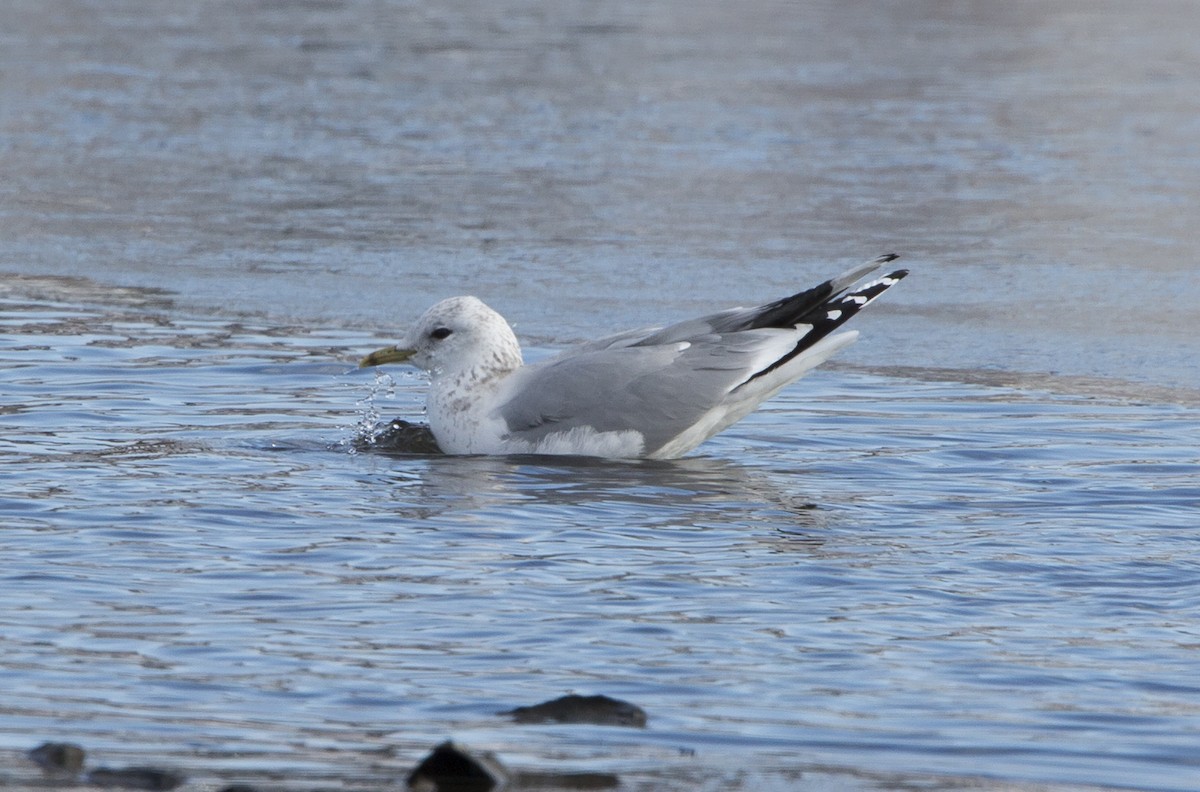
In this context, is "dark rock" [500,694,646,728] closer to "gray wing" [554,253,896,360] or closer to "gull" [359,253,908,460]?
"gull" [359,253,908,460]

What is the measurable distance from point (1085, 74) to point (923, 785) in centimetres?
1645

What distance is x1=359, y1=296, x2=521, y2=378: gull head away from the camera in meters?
8.33

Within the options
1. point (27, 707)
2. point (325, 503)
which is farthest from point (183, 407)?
point (27, 707)

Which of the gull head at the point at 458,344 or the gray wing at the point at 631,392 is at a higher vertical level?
the gull head at the point at 458,344

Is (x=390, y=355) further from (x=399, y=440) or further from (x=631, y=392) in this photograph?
(x=631, y=392)

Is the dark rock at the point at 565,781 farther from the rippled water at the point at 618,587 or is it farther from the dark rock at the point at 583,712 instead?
the dark rock at the point at 583,712

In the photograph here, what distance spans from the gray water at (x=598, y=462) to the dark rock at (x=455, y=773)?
123 mm

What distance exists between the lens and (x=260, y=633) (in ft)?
17.2

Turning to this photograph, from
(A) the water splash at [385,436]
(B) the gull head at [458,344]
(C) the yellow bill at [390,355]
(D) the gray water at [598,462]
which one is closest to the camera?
(D) the gray water at [598,462]

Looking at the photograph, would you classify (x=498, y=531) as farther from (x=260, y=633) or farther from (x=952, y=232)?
(x=952, y=232)

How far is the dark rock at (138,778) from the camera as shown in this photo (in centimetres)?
408

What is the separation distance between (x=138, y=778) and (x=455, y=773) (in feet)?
2.17

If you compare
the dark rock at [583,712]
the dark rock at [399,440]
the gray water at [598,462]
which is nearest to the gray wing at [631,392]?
the gray water at [598,462]

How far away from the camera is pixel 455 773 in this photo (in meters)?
4.11
